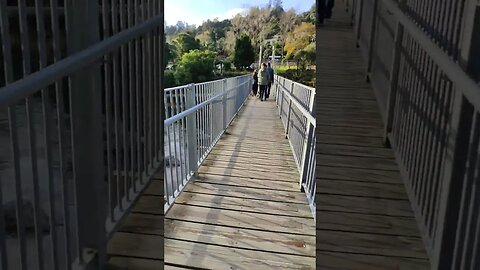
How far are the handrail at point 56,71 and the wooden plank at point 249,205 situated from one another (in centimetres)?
125

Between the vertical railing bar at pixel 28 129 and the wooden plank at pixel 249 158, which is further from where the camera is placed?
the wooden plank at pixel 249 158

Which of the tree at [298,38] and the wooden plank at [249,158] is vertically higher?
the tree at [298,38]

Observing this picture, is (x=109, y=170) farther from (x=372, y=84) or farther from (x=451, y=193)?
(x=372, y=84)

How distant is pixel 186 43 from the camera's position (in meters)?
1.30

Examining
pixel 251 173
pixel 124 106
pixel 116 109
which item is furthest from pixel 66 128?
pixel 251 173

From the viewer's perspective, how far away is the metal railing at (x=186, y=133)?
255 centimetres

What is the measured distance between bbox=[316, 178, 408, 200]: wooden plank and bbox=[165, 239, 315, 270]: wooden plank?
0.98ft

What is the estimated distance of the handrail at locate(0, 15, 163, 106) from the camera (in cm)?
75

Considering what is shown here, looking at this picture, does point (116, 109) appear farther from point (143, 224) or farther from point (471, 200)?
point (471, 200)

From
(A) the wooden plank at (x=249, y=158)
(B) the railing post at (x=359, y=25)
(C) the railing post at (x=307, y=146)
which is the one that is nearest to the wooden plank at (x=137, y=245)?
(C) the railing post at (x=307, y=146)

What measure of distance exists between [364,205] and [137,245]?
0.85 meters

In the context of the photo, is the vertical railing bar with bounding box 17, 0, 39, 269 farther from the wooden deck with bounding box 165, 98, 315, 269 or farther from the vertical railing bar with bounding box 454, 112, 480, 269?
the vertical railing bar with bounding box 454, 112, 480, 269

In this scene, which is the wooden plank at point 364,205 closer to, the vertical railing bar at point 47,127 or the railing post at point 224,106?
the vertical railing bar at point 47,127

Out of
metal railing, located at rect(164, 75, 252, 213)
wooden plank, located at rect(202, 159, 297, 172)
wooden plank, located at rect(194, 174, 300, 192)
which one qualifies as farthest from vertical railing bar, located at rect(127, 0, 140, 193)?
wooden plank, located at rect(202, 159, 297, 172)
